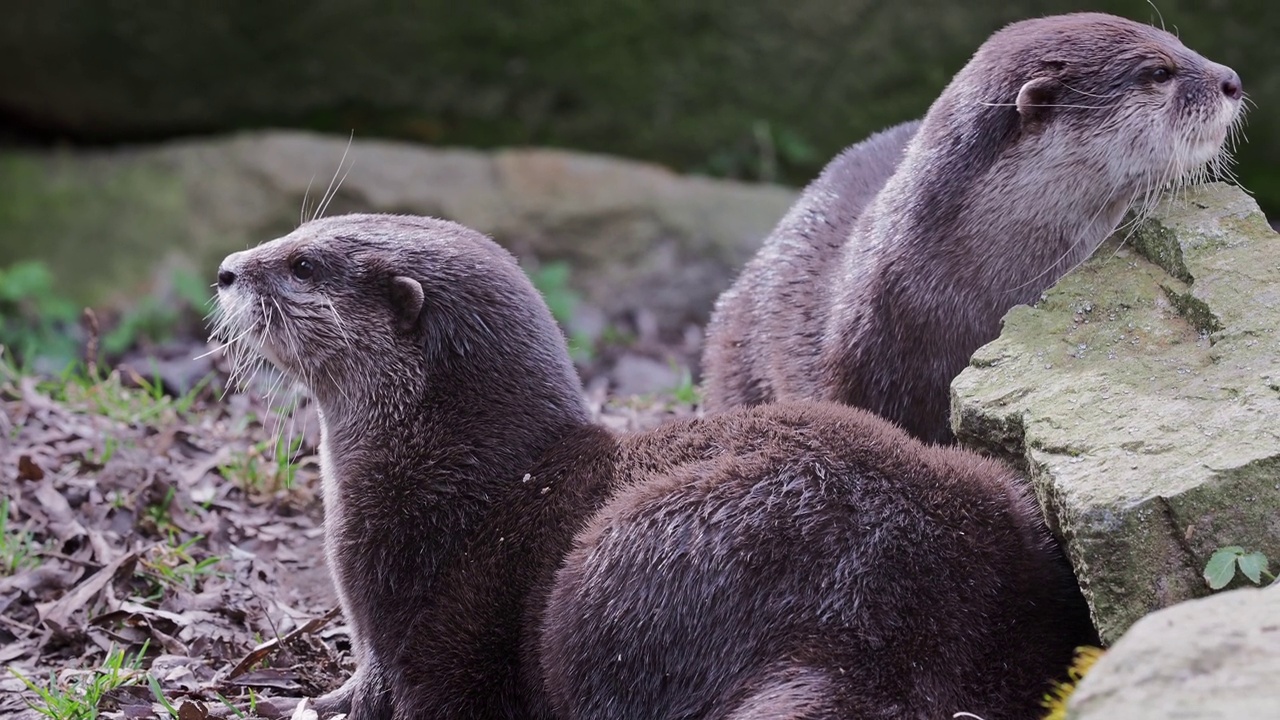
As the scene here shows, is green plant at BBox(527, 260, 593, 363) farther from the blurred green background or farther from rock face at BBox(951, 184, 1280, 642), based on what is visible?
rock face at BBox(951, 184, 1280, 642)

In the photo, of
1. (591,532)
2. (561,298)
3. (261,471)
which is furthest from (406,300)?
(561,298)

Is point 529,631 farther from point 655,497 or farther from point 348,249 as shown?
point 348,249

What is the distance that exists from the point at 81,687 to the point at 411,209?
4.00 m

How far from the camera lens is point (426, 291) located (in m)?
3.24

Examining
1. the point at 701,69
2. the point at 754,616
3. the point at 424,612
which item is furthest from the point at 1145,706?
the point at 701,69

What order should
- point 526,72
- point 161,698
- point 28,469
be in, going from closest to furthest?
point 161,698, point 28,469, point 526,72

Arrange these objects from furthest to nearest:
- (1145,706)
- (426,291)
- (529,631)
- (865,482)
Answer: (426,291)
(529,631)
(865,482)
(1145,706)

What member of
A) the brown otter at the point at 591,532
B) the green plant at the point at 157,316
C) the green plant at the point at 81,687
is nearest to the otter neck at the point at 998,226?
the brown otter at the point at 591,532

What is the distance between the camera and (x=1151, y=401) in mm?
2617

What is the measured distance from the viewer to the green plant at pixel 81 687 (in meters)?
3.07

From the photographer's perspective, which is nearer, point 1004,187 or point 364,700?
point 364,700

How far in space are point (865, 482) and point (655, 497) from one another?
383mm

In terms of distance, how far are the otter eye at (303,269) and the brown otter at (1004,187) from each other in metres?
1.28

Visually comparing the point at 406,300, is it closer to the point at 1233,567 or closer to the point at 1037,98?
the point at 1037,98
